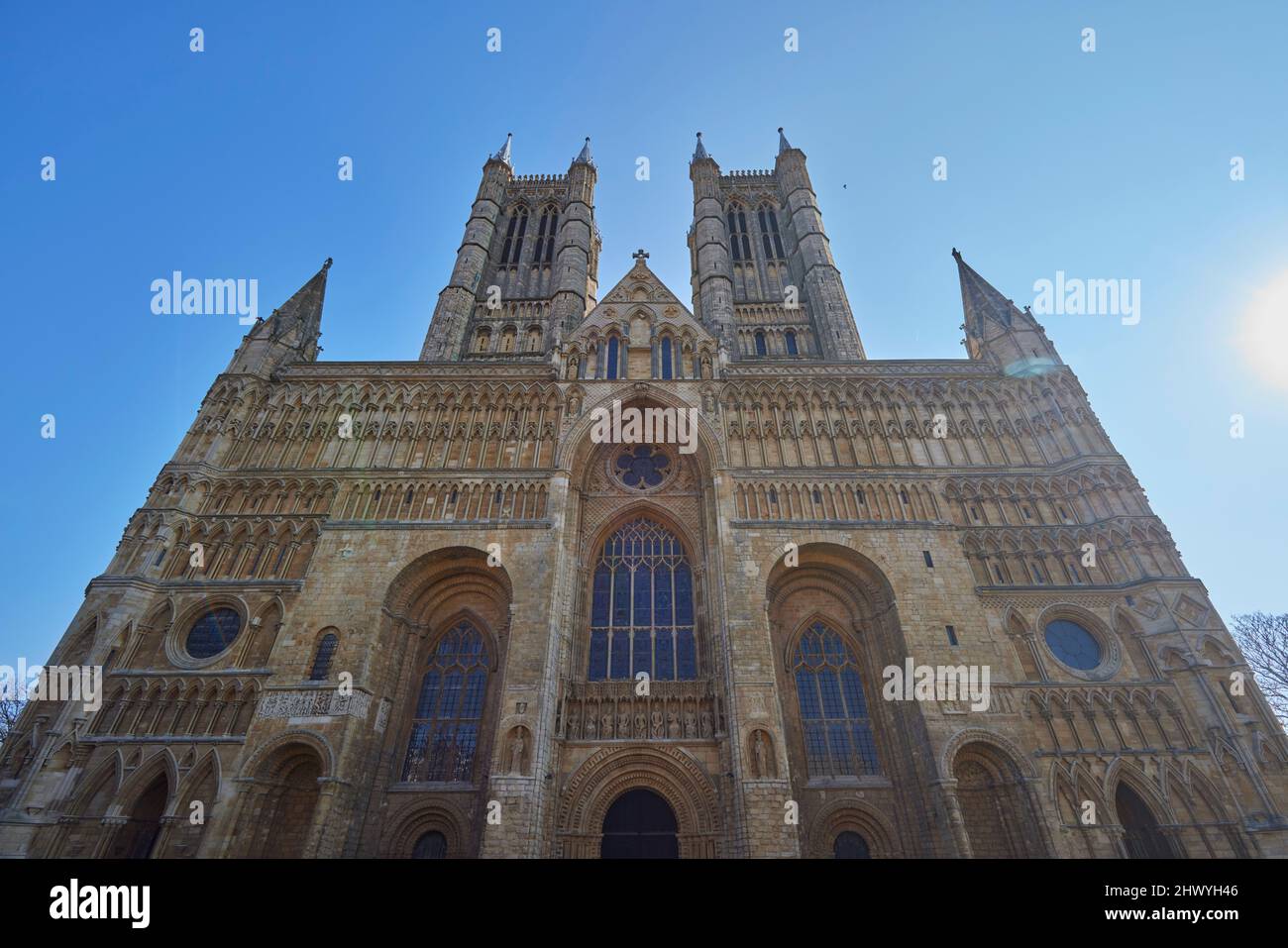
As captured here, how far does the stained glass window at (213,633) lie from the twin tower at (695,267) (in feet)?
52.6

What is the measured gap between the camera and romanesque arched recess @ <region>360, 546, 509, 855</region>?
16.2 metres

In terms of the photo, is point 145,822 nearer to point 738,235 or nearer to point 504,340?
point 504,340

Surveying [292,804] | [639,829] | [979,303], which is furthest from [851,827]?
[979,303]

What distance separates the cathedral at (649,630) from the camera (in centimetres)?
1513

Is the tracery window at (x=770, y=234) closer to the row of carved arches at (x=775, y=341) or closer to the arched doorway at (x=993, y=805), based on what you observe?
the row of carved arches at (x=775, y=341)

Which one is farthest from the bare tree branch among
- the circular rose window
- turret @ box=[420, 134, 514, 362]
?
turret @ box=[420, 134, 514, 362]

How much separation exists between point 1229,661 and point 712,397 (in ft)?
58.3

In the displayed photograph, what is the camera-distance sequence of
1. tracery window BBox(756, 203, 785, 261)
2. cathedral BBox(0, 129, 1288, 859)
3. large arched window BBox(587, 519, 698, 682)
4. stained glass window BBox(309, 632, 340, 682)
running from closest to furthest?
cathedral BBox(0, 129, 1288, 859)
stained glass window BBox(309, 632, 340, 682)
large arched window BBox(587, 519, 698, 682)
tracery window BBox(756, 203, 785, 261)

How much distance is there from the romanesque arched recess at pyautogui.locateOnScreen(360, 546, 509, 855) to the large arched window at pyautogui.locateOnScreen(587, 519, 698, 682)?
3287mm

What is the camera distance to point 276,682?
1631 centimetres

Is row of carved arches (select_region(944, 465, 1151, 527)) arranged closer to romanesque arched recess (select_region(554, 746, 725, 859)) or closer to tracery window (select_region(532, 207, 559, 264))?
romanesque arched recess (select_region(554, 746, 725, 859))

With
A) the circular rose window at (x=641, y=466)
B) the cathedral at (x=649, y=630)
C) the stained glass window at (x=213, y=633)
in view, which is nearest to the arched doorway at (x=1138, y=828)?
the cathedral at (x=649, y=630)

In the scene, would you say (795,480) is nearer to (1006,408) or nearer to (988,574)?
(988,574)
